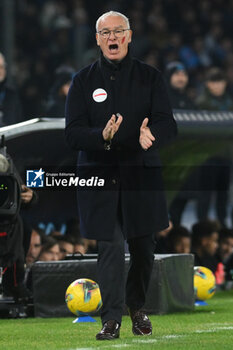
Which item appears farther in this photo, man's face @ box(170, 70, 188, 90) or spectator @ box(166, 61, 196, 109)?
man's face @ box(170, 70, 188, 90)

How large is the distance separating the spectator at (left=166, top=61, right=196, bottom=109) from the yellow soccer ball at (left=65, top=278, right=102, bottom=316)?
5.81 m

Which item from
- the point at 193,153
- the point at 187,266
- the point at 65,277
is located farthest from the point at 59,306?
the point at 193,153

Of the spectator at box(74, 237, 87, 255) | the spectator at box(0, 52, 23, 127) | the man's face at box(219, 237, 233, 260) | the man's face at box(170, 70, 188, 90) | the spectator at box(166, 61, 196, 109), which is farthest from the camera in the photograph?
the man's face at box(170, 70, 188, 90)

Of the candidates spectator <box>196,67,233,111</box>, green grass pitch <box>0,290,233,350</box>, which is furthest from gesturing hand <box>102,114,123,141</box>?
spectator <box>196,67,233,111</box>

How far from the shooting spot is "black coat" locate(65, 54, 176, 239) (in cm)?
653

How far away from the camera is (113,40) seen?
651 cm

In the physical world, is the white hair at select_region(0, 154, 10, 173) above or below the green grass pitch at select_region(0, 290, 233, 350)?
above

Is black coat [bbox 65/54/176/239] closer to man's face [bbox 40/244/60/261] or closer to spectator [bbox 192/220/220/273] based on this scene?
man's face [bbox 40/244/60/261]

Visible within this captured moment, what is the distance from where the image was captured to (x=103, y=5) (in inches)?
867

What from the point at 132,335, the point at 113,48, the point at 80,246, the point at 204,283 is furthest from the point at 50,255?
the point at 113,48

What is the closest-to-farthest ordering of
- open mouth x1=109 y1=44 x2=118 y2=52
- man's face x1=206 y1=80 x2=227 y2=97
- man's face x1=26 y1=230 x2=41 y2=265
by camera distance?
open mouth x1=109 y1=44 x2=118 y2=52 → man's face x1=26 y1=230 x2=41 y2=265 → man's face x1=206 y1=80 x2=227 y2=97

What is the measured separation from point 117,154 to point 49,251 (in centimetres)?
468

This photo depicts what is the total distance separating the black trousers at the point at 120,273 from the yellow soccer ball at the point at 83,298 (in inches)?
67.4

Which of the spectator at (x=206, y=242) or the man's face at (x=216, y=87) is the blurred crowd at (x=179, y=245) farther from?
the man's face at (x=216, y=87)
